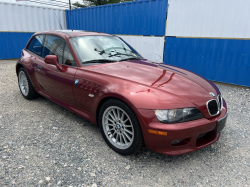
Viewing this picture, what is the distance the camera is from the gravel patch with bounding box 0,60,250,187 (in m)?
2.05

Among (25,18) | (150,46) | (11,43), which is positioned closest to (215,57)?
(150,46)

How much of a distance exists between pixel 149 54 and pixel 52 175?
6339 millimetres

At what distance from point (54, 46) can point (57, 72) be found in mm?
599

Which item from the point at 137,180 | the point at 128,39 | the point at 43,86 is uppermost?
the point at 128,39

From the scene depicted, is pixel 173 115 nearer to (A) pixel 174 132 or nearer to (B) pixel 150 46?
(A) pixel 174 132

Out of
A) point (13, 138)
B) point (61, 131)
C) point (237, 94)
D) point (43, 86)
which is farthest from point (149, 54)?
point (13, 138)

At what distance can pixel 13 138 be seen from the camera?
2777mm

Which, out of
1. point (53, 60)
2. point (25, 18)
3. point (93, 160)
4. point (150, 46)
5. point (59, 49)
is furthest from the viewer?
point (25, 18)

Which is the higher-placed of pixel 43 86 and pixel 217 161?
pixel 43 86

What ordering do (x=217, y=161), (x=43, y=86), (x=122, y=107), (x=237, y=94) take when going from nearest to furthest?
(x=122, y=107) < (x=217, y=161) < (x=43, y=86) < (x=237, y=94)

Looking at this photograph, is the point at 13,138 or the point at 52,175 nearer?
the point at 52,175

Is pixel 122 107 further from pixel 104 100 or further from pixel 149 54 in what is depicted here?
pixel 149 54

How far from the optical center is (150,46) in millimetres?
7465

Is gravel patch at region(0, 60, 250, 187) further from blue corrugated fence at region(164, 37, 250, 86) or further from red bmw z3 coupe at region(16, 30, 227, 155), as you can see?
blue corrugated fence at region(164, 37, 250, 86)
